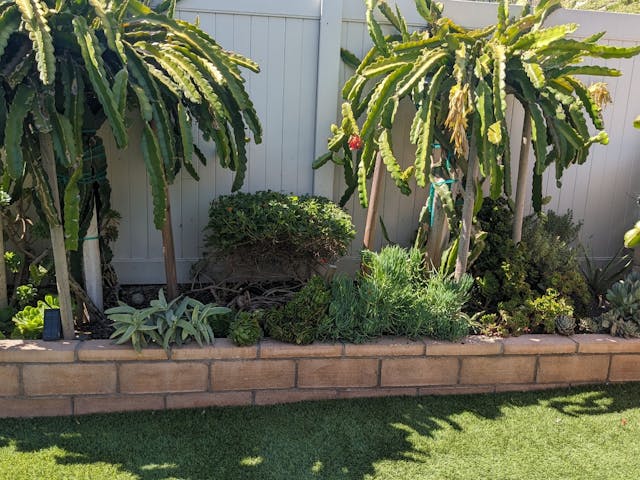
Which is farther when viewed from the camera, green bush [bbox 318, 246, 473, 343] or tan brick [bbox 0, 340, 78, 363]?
green bush [bbox 318, 246, 473, 343]

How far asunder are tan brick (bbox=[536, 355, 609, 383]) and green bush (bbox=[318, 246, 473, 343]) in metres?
0.61

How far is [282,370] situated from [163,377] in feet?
2.32

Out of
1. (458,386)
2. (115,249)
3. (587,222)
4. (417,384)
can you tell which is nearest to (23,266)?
(115,249)

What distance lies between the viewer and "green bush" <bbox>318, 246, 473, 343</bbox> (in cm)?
362

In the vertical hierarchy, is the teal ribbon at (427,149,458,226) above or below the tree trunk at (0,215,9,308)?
above

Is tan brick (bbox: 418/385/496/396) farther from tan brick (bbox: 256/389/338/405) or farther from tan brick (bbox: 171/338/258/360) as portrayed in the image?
tan brick (bbox: 171/338/258/360)

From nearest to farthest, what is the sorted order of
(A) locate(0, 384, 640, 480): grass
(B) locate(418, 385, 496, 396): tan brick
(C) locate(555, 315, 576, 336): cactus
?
(A) locate(0, 384, 640, 480): grass → (B) locate(418, 385, 496, 396): tan brick → (C) locate(555, 315, 576, 336): cactus

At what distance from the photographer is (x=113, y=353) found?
3.31 meters

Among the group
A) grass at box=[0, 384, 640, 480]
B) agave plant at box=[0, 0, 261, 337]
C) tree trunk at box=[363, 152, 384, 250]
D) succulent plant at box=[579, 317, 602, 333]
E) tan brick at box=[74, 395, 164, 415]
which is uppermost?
agave plant at box=[0, 0, 261, 337]

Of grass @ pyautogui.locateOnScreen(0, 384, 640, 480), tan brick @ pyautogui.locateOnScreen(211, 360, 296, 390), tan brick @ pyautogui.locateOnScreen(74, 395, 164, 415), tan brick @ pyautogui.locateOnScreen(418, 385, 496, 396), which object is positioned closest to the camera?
grass @ pyautogui.locateOnScreen(0, 384, 640, 480)

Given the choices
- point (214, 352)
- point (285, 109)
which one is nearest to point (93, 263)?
point (214, 352)

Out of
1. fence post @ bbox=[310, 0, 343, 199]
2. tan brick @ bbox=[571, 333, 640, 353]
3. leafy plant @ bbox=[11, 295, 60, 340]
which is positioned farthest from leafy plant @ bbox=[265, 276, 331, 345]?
tan brick @ bbox=[571, 333, 640, 353]

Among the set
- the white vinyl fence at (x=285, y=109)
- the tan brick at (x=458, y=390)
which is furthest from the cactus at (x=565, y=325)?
the white vinyl fence at (x=285, y=109)

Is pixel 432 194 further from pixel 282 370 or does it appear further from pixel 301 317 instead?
pixel 282 370
